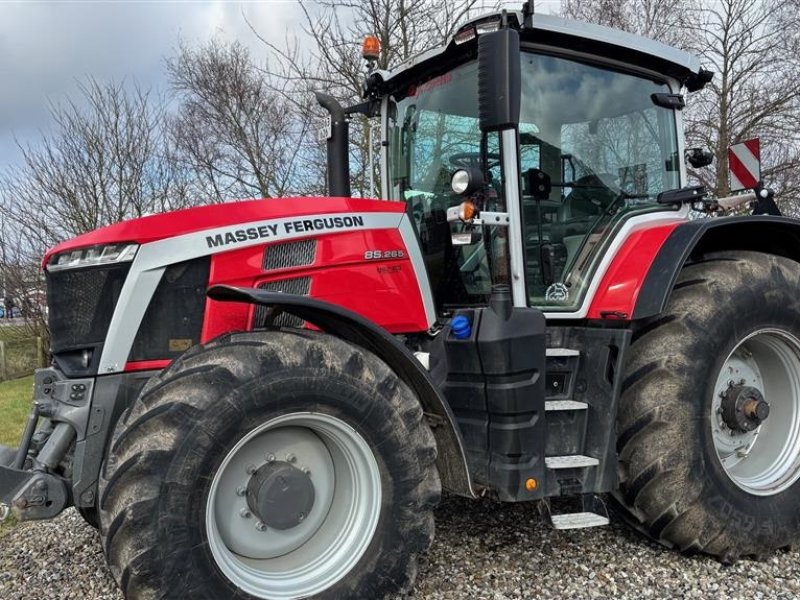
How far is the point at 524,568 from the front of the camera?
10.7 feet

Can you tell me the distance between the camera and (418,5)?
30.2ft

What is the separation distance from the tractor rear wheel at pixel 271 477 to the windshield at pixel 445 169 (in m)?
0.94

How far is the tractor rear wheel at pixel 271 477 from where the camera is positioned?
2301 mm

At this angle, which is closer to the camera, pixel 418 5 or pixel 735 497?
pixel 735 497

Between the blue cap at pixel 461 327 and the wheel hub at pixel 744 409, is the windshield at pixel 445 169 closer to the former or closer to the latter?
the blue cap at pixel 461 327

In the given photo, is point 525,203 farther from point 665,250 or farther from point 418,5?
point 418,5

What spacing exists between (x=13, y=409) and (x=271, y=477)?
8.75 metres

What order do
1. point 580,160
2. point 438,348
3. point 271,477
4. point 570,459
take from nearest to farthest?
point 271,477 < point 570,459 < point 438,348 < point 580,160

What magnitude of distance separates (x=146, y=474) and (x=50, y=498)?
22.0 inches

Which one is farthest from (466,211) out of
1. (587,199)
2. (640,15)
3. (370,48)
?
(640,15)

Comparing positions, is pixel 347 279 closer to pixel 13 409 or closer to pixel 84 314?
pixel 84 314

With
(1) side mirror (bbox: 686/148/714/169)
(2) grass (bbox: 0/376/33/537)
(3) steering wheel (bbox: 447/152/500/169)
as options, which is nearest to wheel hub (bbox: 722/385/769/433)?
(1) side mirror (bbox: 686/148/714/169)

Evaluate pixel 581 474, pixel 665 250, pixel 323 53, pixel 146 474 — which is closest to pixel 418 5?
pixel 323 53

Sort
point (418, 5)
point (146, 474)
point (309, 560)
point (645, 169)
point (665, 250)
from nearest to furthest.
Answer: point (146, 474), point (309, 560), point (665, 250), point (645, 169), point (418, 5)
